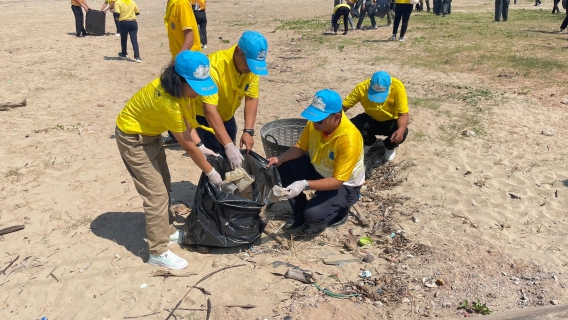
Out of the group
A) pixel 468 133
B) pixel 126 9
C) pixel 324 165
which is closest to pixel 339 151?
pixel 324 165

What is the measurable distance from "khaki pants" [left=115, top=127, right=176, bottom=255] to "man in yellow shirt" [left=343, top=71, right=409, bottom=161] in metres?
2.19

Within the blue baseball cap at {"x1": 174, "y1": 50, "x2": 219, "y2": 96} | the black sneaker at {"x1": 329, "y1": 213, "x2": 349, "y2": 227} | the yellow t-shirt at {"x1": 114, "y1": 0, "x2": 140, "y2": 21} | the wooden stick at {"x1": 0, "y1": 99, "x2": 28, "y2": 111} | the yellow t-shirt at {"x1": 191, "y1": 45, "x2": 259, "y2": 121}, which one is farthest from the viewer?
the yellow t-shirt at {"x1": 114, "y1": 0, "x2": 140, "y2": 21}

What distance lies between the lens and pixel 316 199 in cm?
365

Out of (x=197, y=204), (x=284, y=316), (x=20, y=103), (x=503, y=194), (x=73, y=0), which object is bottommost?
(x=284, y=316)

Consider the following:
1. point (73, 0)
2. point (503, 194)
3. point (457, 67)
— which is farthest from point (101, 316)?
point (73, 0)

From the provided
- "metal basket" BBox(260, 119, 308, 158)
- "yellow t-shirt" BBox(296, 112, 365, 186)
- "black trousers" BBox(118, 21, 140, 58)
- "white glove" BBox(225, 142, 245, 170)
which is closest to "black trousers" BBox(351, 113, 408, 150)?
"metal basket" BBox(260, 119, 308, 158)

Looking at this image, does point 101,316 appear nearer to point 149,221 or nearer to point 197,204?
point 149,221

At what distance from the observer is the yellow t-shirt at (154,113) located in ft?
9.18

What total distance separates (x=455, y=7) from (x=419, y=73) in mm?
16411

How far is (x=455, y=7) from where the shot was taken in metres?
22.0

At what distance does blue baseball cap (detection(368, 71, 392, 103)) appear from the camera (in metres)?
4.30

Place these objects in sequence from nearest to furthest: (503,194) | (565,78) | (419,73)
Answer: (503,194)
(565,78)
(419,73)

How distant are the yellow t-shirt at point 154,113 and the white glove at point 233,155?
1.51 feet

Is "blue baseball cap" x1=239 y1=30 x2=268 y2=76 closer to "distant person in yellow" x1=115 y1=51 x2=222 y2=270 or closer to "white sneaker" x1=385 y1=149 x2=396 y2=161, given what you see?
"distant person in yellow" x1=115 y1=51 x2=222 y2=270
